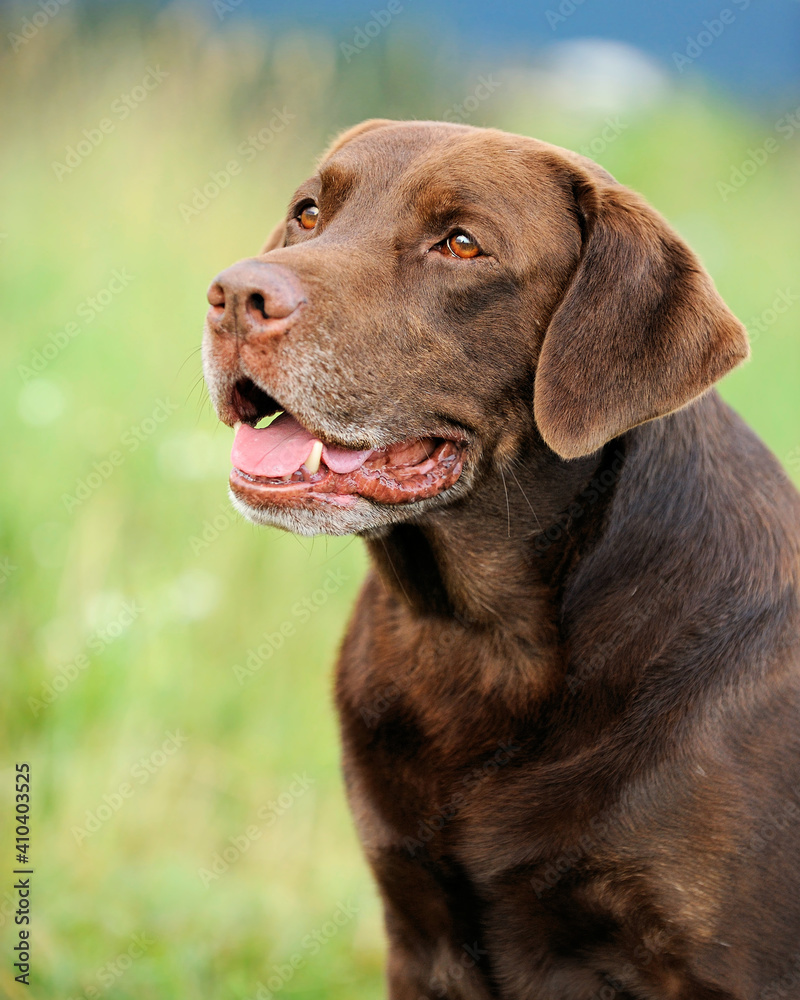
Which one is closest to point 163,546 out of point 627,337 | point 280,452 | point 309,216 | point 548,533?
point 309,216

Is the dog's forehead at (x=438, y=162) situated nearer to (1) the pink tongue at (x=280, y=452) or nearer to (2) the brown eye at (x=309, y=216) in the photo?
(2) the brown eye at (x=309, y=216)

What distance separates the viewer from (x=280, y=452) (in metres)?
2.78

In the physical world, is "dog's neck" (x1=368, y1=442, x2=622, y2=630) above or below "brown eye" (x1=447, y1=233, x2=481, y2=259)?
below

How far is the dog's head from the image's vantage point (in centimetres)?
262

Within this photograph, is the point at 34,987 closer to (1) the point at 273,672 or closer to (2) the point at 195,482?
(1) the point at 273,672

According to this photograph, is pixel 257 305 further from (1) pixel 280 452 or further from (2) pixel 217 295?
(1) pixel 280 452

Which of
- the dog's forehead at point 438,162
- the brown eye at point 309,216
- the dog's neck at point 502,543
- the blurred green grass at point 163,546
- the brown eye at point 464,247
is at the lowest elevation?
the blurred green grass at point 163,546

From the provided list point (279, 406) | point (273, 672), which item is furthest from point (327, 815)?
point (279, 406)

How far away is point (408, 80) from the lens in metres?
7.84

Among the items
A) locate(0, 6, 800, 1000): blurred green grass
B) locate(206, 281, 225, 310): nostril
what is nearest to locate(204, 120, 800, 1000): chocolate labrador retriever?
locate(206, 281, 225, 310): nostril

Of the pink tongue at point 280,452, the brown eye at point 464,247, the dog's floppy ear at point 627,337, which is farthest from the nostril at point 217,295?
the dog's floppy ear at point 627,337

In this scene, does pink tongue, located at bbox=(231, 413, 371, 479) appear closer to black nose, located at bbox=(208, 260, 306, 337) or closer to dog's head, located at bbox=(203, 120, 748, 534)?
dog's head, located at bbox=(203, 120, 748, 534)

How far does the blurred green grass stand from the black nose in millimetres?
1865

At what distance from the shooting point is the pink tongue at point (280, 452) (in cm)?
271
